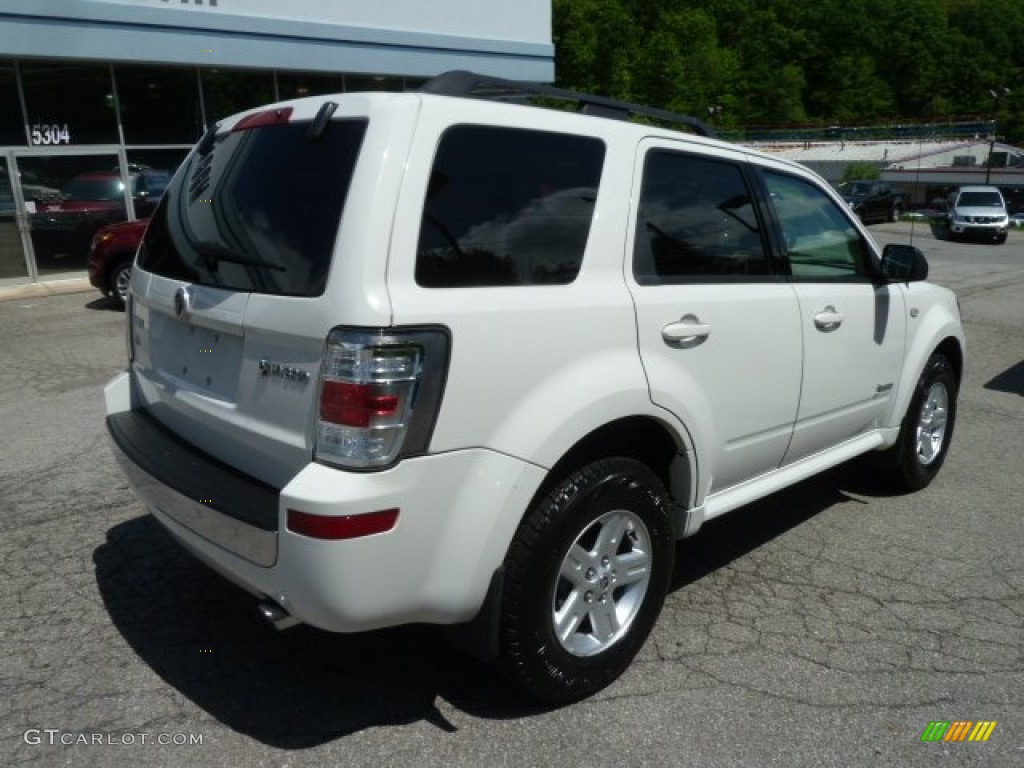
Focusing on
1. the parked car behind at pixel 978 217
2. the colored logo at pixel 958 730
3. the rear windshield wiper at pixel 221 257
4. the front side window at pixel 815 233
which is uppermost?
the rear windshield wiper at pixel 221 257

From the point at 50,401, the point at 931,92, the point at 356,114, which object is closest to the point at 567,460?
the point at 356,114

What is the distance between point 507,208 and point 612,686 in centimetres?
168

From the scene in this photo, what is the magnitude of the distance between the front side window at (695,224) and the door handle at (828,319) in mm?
355

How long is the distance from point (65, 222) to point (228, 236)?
13.2 m

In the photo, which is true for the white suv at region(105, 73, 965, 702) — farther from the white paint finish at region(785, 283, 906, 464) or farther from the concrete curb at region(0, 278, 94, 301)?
the concrete curb at region(0, 278, 94, 301)

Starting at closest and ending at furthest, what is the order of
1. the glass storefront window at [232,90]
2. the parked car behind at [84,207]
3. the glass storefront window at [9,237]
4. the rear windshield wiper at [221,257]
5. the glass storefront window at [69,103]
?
the rear windshield wiper at [221,257] < the glass storefront window at [9,237] < the glass storefront window at [69,103] < the parked car behind at [84,207] < the glass storefront window at [232,90]

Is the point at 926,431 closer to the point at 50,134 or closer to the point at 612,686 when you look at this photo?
the point at 612,686

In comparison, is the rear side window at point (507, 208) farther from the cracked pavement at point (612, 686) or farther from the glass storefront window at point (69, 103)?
the glass storefront window at point (69, 103)

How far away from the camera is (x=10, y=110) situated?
43.9 feet

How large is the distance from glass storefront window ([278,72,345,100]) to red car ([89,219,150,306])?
6274 mm

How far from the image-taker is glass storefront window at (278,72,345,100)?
1617cm

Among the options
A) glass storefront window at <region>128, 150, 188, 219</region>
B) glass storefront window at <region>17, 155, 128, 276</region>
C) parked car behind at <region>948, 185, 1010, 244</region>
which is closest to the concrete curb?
glass storefront window at <region>17, 155, 128, 276</region>

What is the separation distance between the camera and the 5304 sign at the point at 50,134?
13637 millimetres

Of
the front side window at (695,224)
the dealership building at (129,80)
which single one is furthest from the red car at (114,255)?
the front side window at (695,224)
